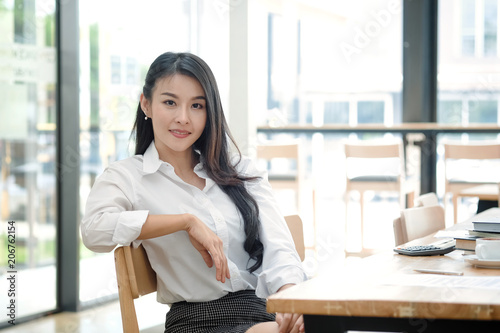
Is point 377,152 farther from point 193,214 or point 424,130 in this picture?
point 193,214

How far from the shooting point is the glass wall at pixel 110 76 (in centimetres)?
380

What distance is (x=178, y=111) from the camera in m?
1.67

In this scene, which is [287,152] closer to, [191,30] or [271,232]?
[191,30]

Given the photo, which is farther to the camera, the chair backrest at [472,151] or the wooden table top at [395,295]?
the chair backrest at [472,151]

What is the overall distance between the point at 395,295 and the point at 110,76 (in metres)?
3.18

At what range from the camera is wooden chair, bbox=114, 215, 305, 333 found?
4.58 ft

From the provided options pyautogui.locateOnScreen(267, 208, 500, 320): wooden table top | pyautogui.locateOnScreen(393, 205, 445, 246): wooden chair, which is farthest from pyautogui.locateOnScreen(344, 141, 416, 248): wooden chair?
pyautogui.locateOnScreen(267, 208, 500, 320): wooden table top

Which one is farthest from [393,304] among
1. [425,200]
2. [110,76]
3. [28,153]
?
[110,76]

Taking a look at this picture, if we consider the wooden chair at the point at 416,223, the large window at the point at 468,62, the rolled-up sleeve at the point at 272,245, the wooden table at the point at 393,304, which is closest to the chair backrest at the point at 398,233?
the wooden chair at the point at 416,223

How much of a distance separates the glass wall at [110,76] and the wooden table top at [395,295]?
2453mm

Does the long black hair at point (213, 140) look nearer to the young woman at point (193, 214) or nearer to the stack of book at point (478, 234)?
the young woman at point (193, 214)

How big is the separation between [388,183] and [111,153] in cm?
182

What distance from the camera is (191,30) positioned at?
4.79 metres

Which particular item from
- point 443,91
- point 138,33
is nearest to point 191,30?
point 138,33
